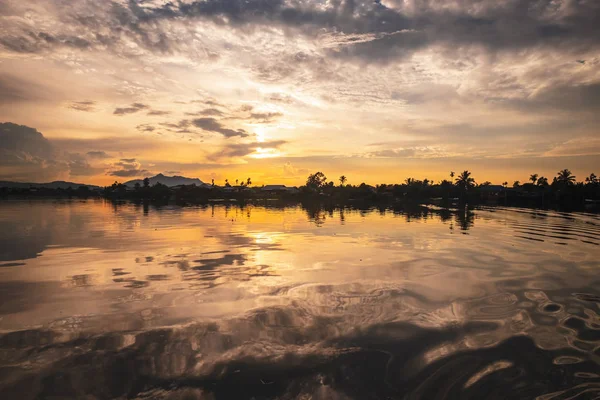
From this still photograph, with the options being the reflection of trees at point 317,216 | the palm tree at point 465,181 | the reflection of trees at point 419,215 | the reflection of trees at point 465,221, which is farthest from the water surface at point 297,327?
the palm tree at point 465,181

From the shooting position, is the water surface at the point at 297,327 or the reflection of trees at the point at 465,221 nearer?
the water surface at the point at 297,327

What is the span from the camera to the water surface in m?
6.47

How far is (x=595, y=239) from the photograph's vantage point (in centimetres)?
2609

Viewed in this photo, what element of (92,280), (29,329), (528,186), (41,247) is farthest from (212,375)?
(528,186)

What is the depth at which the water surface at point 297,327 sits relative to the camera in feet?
21.2

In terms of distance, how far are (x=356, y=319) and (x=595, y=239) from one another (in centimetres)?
2651

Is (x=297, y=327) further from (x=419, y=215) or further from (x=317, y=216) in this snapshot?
(x=419, y=215)

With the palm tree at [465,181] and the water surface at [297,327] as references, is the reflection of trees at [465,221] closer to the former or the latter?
the water surface at [297,327]

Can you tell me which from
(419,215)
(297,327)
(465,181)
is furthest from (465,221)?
(465,181)

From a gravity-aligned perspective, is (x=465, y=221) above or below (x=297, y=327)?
above

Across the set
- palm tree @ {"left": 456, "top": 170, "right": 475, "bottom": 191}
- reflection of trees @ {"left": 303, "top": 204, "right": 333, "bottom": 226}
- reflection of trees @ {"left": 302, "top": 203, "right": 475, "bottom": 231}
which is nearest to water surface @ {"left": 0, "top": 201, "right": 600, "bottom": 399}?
reflection of trees @ {"left": 302, "top": 203, "right": 475, "bottom": 231}

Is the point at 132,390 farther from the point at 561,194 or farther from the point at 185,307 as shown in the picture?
the point at 561,194

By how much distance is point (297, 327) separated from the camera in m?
8.91

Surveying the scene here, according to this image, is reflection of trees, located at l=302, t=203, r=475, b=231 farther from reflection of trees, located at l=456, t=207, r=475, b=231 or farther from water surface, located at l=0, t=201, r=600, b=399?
water surface, located at l=0, t=201, r=600, b=399
